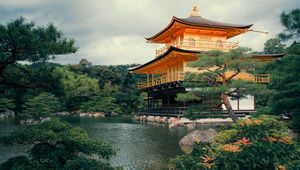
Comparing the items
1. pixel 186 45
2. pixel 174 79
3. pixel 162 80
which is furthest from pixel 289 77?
pixel 162 80

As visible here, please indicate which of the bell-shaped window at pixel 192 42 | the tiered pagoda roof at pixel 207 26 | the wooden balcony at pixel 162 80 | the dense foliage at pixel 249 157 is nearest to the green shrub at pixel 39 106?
the wooden balcony at pixel 162 80

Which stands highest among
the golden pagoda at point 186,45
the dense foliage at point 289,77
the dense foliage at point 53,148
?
the golden pagoda at point 186,45

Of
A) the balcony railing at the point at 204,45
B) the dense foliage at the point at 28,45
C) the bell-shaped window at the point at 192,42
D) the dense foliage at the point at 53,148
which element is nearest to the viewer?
the dense foliage at the point at 53,148

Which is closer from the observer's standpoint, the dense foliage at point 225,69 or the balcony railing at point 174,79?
the dense foliage at point 225,69

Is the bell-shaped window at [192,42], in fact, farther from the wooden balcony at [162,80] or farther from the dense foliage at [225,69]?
the dense foliage at [225,69]

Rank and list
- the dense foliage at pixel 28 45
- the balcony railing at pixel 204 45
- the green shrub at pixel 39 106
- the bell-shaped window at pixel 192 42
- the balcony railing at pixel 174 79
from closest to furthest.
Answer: the dense foliage at pixel 28 45 < the balcony railing at pixel 174 79 < the green shrub at pixel 39 106 < the balcony railing at pixel 204 45 < the bell-shaped window at pixel 192 42

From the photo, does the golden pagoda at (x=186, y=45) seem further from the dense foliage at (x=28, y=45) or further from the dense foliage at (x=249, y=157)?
the dense foliage at (x=249, y=157)

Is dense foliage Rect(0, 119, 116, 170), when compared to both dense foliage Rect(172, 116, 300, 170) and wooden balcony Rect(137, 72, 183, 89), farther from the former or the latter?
wooden balcony Rect(137, 72, 183, 89)

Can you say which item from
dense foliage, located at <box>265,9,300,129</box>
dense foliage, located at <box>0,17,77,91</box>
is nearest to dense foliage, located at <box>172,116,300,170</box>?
dense foliage, located at <box>0,17,77,91</box>

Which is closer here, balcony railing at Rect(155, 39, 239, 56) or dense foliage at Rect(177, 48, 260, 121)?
dense foliage at Rect(177, 48, 260, 121)

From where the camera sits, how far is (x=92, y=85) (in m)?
40.6

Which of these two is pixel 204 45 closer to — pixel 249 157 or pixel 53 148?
pixel 53 148

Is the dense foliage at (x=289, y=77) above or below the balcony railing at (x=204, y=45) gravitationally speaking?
below

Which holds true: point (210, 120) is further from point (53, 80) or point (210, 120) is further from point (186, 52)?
point (53, 80)
